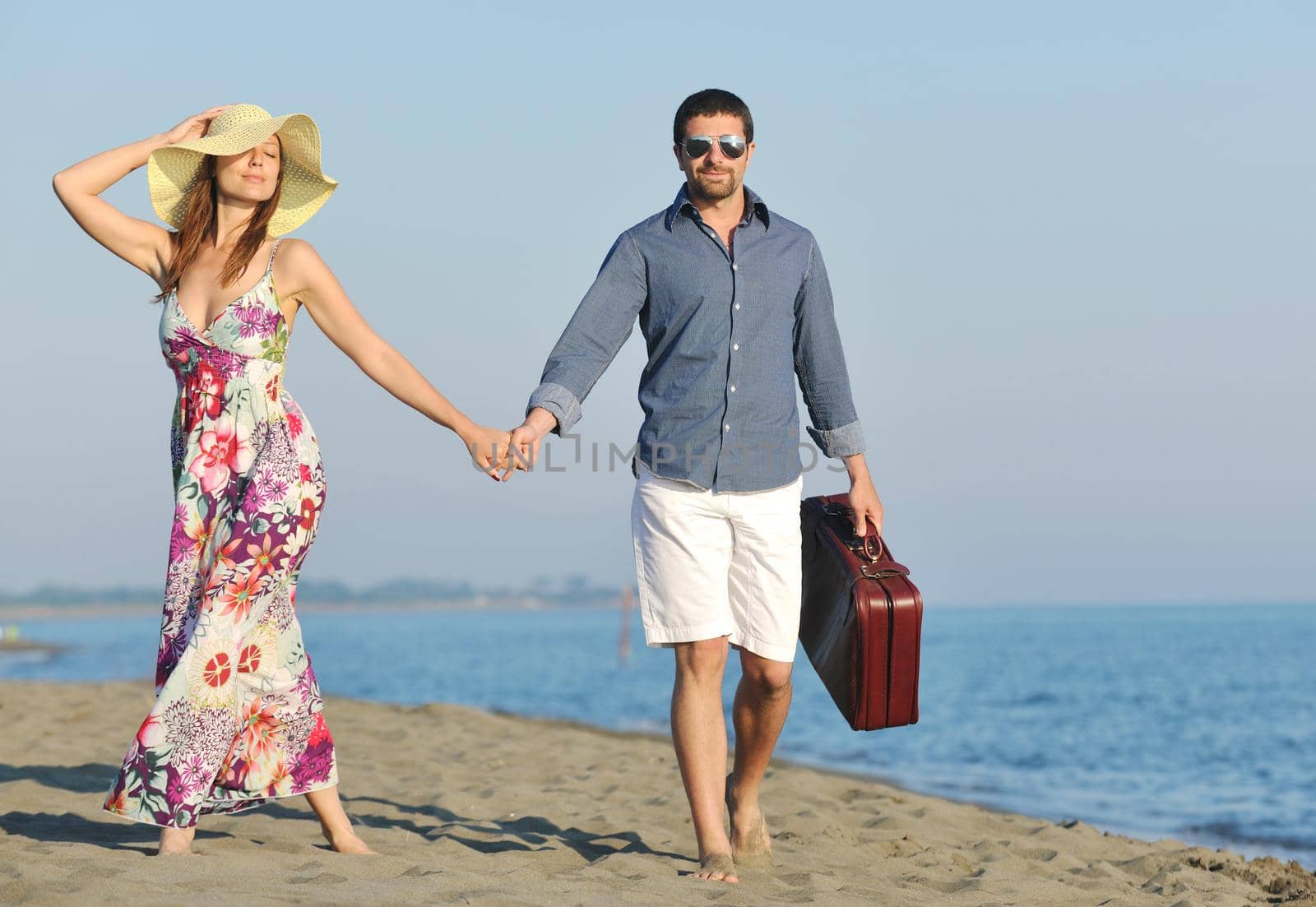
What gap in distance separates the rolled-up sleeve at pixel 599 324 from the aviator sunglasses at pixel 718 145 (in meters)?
0.35

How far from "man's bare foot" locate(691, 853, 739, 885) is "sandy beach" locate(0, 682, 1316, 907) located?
6 cm

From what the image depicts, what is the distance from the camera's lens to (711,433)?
12.9 feet

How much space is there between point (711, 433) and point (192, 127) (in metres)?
1.82

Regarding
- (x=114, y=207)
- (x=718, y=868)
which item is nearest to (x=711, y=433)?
(x=718, y=868)

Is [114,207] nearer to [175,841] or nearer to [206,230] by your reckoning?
[206,230]

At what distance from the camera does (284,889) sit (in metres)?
3.13

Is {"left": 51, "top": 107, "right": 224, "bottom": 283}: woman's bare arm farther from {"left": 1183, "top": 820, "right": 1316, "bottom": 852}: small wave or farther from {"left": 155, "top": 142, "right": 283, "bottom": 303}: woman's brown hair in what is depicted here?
{"left": 1183, "top": 820, "right": 1316, "bottom": 852}: small wave

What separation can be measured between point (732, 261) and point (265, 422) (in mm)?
1504

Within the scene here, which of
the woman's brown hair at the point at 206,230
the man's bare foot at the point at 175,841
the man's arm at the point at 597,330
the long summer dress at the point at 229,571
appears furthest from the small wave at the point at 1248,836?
the woman's brown hair at the point at 206,230

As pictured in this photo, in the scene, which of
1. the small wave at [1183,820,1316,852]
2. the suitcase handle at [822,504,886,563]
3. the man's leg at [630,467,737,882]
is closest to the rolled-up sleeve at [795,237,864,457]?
the suitcase handle at [822,504,886,563]

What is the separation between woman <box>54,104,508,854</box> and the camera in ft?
11.7

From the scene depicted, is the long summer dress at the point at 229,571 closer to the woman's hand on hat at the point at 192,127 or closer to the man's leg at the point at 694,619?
the woman's hand on hat at the point at 192,127

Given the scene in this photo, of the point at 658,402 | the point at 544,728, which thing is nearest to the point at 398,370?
the point at 658,402

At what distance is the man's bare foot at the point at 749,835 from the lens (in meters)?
4.15
